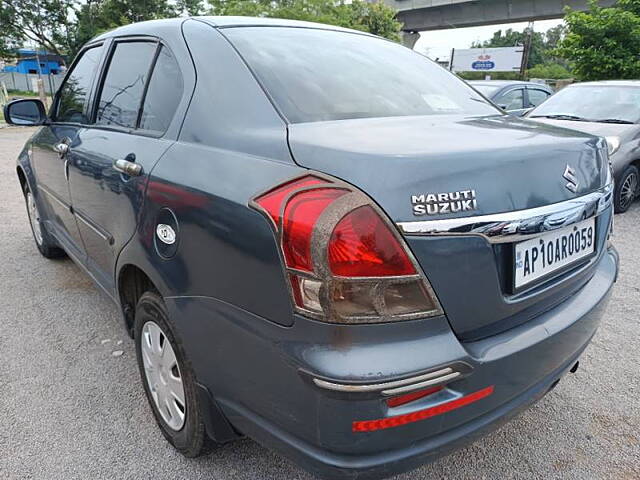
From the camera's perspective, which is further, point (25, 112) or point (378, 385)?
point (25, 112)

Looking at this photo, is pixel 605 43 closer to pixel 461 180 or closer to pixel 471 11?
pixel 461 180

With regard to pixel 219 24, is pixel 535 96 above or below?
below

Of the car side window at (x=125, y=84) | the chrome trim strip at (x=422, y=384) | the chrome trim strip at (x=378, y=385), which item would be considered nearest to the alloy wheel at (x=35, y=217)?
the car side window at (x=125, y=84)

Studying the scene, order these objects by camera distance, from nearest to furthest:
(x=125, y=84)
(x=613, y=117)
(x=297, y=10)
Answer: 1. (x=125, y=84)
2. (x=613, y=117)
3. (x=297, y=10)

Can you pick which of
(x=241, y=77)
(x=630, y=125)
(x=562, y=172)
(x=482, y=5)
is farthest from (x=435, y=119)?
(x=482, y=5)

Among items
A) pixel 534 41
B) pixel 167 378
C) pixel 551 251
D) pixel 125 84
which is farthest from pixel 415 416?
pixel 534 41

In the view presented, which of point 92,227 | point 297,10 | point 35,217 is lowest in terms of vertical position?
point 35,217

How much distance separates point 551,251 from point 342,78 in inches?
41.4

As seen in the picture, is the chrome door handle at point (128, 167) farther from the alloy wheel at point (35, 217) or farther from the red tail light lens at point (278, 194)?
the alloy wheel at point (35, 217)

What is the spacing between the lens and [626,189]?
615cm

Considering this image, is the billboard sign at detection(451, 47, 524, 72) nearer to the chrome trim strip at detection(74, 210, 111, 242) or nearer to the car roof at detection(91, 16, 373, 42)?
the car roof at detection(91, 16, 373, 42)

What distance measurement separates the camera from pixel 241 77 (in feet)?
5.96

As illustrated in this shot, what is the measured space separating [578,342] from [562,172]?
636mm

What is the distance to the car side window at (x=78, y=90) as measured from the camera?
116 inches
